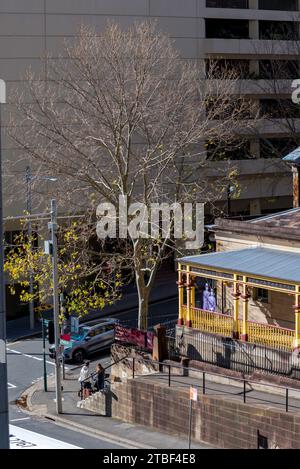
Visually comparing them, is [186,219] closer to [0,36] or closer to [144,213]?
[144,213]

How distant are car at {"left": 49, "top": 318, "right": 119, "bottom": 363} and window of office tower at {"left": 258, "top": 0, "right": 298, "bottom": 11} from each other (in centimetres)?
2984

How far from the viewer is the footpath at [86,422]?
26.2 metres

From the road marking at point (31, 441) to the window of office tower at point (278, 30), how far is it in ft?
121

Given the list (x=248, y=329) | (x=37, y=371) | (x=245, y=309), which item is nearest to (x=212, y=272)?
(x=245, y=309)

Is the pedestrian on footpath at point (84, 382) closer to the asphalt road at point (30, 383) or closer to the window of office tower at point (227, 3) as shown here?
the asphalt road at point (30, 383)

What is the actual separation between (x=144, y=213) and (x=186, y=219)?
7.25 ft

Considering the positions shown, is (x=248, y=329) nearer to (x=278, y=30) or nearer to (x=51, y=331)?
(x=51, y=331)

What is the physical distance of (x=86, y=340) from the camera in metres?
37.1

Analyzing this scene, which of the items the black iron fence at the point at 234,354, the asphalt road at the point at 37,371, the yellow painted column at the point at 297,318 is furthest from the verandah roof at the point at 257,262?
the asphalt road at the point at 37,371

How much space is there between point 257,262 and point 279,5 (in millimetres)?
36000

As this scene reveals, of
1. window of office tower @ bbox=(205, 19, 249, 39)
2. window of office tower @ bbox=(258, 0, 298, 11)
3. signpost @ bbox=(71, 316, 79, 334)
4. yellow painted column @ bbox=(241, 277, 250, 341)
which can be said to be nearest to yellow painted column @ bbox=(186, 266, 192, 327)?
yellow painted column @ bbox=(241, 277, 250, 341)

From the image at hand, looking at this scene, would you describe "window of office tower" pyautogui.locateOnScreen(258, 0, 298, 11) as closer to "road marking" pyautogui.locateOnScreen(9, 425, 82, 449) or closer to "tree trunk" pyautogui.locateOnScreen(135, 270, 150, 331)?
"tree trunk" pyautogui.locateOnScreen(135, 270, 150, 331)

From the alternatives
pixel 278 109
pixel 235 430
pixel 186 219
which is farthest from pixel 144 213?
pixel 278 109

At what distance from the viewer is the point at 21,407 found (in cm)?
3169
